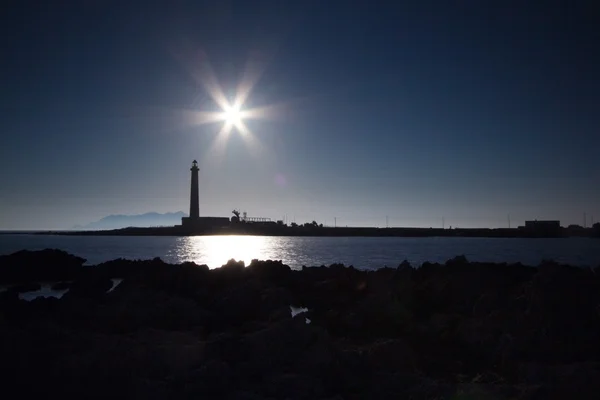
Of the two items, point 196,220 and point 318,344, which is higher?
point 196,220

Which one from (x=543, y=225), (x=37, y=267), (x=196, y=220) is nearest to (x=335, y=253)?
(x=37, y=267)

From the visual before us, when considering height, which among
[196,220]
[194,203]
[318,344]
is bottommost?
[318,344]

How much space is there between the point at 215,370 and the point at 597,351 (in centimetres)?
753

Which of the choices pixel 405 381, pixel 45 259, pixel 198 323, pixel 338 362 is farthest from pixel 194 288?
pixel 45 259

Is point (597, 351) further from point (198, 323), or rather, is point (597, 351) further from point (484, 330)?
point (198, 323)

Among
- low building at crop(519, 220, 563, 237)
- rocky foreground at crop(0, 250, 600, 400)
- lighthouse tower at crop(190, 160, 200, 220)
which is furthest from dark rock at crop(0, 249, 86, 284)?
low building at crop(519, 220, 563, 237)

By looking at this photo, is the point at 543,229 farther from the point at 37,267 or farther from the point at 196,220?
the point at 37,267

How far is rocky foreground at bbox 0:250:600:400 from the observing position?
22.2ft

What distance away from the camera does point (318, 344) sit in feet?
27.0

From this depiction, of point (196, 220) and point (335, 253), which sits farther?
point (196, 220)

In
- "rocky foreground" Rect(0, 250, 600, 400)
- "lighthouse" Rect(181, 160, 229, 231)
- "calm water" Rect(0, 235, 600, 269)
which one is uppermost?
"lighthouse" Rect(181, 160, 229, 231)

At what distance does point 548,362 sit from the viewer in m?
8.53

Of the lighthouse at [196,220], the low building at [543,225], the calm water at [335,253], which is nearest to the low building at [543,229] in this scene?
the low building at [543,225]

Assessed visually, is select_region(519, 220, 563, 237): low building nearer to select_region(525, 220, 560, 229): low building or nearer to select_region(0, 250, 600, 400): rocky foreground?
select_region(525, 220, 560, 229): low building
